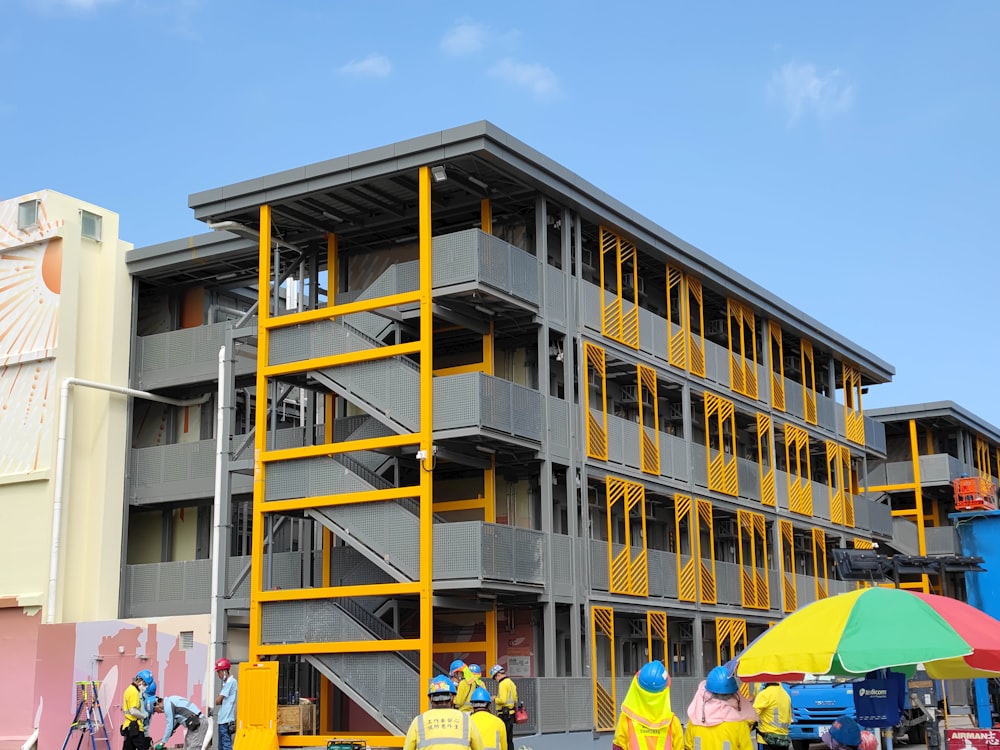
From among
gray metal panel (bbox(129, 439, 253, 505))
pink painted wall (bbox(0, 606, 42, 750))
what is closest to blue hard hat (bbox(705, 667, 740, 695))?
gray metal panel (bbox(129, 439, 253, 505))

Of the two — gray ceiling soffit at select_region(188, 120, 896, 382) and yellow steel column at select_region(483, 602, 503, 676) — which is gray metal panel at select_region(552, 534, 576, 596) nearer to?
yellow steel column at select_region(483, 602, 503, 676)

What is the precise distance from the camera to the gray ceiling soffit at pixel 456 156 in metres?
28.3

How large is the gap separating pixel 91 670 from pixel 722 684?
2281cm

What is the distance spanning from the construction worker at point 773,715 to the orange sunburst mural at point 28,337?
22506mm

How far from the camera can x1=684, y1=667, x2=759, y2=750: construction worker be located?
12.3 metres

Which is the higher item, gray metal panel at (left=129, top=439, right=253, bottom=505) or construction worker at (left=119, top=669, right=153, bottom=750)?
gray metal panel at (left=129, top=439, right=253, bottom=505)

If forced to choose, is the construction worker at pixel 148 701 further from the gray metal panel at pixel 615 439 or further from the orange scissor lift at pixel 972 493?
the orange scissor lift at pixel 972 493

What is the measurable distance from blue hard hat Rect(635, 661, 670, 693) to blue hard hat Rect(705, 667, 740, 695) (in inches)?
43.2

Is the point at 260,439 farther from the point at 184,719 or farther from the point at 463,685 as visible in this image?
the point at 463,685

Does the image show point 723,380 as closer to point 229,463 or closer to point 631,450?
point 631,450

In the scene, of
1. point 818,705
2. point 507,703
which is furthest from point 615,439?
point 507,703

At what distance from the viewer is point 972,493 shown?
173 feet

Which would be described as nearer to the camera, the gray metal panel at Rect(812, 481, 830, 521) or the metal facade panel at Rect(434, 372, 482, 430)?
the metal facade panel at Rect(434, 372, 482, 430)

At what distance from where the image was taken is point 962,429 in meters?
59.8
